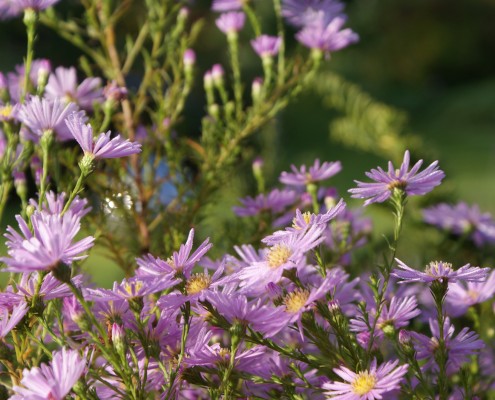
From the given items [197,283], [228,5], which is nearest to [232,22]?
[228,5]

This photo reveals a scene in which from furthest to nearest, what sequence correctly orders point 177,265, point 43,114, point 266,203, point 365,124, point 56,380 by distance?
point 365,124 → point 266,203 → point 43,114 → point 177,265 → point 56,380

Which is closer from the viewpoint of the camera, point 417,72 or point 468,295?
point 468,295

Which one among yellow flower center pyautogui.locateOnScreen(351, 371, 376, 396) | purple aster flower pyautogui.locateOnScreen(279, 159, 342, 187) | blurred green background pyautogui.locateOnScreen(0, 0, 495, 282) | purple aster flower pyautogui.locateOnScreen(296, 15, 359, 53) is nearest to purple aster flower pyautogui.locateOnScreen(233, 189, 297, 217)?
purple aster flower pyautogui.locateOnScreen(279, 159, 342, 187)

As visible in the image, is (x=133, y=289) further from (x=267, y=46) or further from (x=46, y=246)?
(x=267, y=46)

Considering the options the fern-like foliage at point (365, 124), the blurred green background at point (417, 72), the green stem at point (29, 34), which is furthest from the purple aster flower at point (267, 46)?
the blurred green background at point (417, 72)

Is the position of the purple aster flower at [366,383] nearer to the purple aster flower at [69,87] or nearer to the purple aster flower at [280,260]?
the purple aster flower at [280,260]
